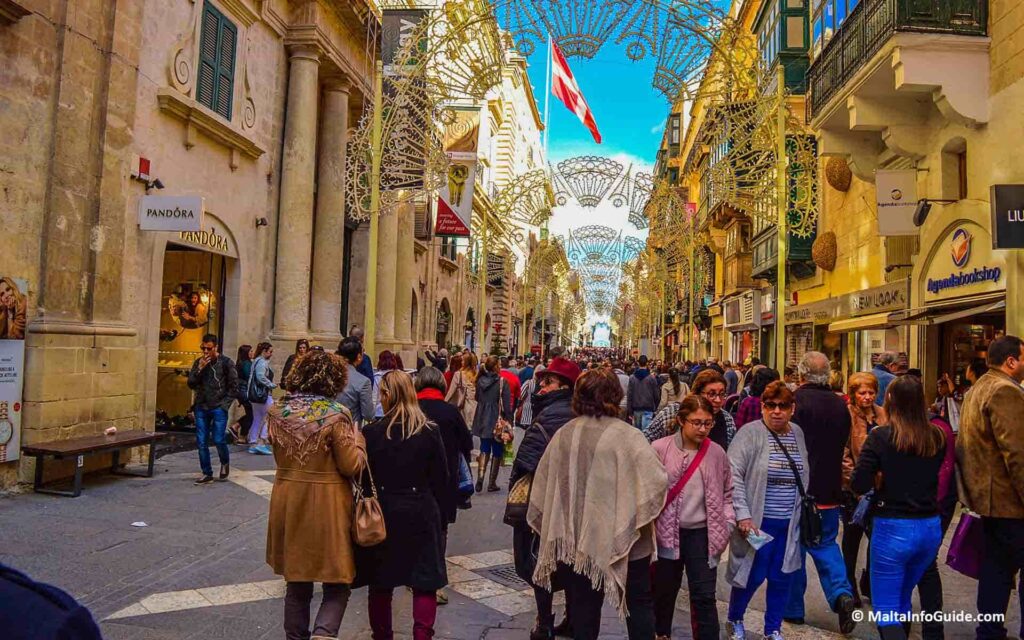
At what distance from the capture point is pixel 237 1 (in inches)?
535

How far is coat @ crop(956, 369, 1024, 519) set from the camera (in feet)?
14.2

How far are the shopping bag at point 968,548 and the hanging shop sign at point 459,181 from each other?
14639mm

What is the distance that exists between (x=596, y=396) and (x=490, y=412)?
6.51 m

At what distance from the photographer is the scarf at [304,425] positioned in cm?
402

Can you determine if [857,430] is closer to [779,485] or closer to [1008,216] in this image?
[779,485]

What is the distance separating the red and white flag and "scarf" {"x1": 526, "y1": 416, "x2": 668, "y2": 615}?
13.9 metres

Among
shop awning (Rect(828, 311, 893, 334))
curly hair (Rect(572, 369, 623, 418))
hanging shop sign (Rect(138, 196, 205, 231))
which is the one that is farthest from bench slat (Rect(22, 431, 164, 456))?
shop awning (Rect(828, 311, 893, 334))

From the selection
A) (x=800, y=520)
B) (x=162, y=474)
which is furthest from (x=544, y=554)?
(x=162, y=474)

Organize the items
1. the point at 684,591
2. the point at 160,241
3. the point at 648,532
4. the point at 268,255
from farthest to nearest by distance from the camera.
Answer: the point at 268,255, the point at 160,241, the point at 684,591, the point at 648,532

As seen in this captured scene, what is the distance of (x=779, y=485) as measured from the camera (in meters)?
4.88

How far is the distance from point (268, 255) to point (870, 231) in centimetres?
1271

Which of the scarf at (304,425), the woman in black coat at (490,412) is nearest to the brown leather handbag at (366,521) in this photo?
the scarf at (304,425)

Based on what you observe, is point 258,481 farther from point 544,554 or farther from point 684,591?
point 544,554

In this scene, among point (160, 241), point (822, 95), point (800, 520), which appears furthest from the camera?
point (822, 95)
